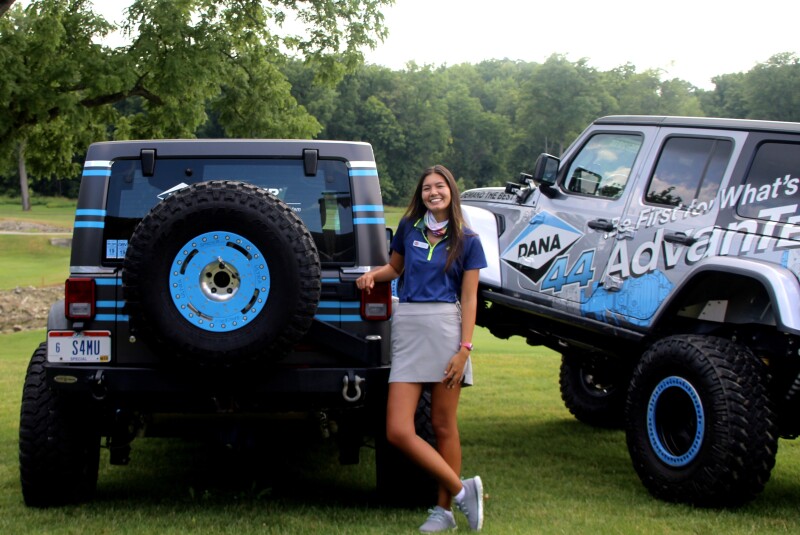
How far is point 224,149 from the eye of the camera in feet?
18.2

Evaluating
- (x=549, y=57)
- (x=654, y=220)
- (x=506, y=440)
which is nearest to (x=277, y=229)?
(x=654, y=220)

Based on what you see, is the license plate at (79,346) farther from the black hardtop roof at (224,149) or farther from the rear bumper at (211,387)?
the black hardtop roof at (224,149)

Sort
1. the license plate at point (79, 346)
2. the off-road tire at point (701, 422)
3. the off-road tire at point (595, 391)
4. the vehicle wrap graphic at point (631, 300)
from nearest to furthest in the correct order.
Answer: the license plate at point (79, 346) → the off-road tire at point (701, 422) → the vehicle wrap graphic at point (631, 300) → the off-road tire at point (595, 391)

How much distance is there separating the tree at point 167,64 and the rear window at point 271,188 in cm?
1331

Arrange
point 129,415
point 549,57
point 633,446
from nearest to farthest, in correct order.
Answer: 1. point 129,415
2. point 633,446
3. point 549,57

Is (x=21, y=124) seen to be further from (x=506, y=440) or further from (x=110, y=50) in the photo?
(x=506, y=440)

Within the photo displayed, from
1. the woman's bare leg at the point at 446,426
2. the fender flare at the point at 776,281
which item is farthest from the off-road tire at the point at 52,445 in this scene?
the fender flare at the point at 776,281

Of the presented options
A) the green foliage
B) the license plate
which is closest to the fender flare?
the license plate

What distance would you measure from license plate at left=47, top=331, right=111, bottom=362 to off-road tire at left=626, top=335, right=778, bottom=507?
10.0 feet

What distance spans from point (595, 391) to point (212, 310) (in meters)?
5.06

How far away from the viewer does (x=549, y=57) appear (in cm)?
10994

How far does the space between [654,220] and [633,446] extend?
54.6 inches

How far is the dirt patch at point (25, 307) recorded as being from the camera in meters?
21.5

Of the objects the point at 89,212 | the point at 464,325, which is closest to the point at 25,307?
the point at 89,212
